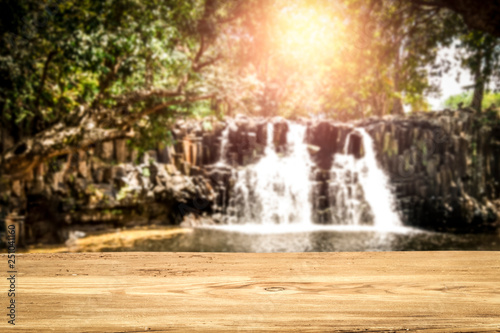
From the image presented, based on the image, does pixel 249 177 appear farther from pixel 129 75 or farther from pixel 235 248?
pixel 129 75

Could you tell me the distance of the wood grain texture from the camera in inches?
26.7

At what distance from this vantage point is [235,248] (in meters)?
5.50

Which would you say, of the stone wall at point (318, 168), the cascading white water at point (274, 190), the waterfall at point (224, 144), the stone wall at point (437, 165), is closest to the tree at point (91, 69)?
the stone wall at point (318, 168)

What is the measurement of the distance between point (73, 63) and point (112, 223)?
3.85m

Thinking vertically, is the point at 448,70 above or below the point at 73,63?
above

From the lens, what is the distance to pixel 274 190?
8.45 metres

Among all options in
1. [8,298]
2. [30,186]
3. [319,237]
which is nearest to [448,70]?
[319,237]

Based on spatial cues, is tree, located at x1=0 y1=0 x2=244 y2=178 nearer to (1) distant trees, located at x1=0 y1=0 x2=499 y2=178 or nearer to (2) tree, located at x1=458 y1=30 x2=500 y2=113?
(1) distant trees, located at x1=0 y1=0 x2=499 y2=178

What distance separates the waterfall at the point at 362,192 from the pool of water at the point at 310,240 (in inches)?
28.0

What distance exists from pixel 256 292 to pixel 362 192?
26.7 feet

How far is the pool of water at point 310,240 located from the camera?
215 inches

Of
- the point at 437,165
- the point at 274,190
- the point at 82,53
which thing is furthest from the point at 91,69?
the point at 437,165

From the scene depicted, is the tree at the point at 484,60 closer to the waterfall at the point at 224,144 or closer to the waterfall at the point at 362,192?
the waterfall at the point at 362,192

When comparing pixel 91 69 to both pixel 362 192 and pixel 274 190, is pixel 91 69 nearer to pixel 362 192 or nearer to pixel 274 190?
pixel 274 190
